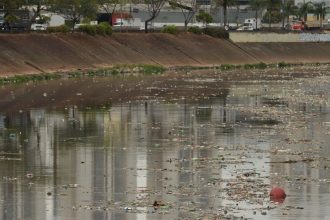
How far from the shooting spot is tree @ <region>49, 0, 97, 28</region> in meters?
97.2

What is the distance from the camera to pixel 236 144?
3459 centimetres

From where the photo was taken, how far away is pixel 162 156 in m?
31.6

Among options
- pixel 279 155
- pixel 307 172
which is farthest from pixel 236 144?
pixel 307 172

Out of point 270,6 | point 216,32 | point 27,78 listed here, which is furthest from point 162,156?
point 270,6

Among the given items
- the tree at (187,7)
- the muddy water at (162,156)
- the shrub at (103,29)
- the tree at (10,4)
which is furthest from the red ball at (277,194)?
the tree at (187,7)

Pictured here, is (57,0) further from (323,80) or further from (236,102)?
(236,102)

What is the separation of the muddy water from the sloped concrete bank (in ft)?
70.7

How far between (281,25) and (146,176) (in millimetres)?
128658

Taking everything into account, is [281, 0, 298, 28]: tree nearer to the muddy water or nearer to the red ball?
the muddy water

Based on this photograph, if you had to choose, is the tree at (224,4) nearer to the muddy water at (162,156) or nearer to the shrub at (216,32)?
the shrub at (216,32)

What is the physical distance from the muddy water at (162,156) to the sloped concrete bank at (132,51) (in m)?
21.5

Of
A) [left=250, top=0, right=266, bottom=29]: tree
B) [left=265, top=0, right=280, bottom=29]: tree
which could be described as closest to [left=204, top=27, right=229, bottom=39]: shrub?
[left=250, top=0, right=266, bottom=29]: tree

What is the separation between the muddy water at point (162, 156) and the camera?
76.9ft

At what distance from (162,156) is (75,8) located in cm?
7257
